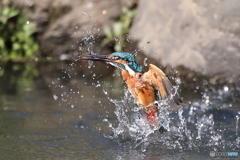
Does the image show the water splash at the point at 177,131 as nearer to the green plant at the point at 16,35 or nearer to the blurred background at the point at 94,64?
the blurred background at the point at 94,64

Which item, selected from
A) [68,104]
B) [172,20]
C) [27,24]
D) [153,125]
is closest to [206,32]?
[172,20]

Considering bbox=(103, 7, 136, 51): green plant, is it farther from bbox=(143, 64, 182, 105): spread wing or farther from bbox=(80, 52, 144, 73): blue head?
bbox=(80, 52, 144, 73): blue head

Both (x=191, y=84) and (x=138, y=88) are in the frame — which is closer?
(x=138, y=88)

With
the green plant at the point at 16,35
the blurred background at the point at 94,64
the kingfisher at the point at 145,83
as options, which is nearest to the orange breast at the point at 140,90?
the kingfisher at the point at 145,83

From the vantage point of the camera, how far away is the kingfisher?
390 centimetres

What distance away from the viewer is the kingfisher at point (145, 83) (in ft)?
12.8

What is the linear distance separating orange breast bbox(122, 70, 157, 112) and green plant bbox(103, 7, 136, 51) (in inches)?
159

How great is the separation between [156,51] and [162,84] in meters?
2.91

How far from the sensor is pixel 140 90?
4062mm

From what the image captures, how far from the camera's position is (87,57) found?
3.96m

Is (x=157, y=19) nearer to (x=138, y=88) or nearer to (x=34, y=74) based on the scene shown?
(x=34, y=74)

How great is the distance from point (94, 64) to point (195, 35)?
181cm

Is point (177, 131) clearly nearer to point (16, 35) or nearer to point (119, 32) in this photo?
point (119, 32)

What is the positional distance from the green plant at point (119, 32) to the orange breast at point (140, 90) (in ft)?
13.2
